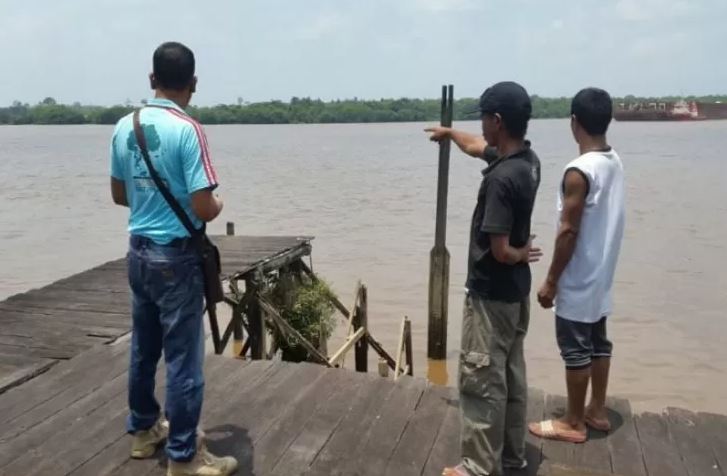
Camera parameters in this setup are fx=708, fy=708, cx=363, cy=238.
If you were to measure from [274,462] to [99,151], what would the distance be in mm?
56550

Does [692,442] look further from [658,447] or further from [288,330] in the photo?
[288,330]

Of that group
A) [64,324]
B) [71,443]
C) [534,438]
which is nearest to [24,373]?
[71,443]

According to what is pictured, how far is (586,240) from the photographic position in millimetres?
3658

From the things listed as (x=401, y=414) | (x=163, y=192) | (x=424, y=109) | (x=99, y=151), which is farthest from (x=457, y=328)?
(x=424, y=109)

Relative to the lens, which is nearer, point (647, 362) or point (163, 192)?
point (163, 192)

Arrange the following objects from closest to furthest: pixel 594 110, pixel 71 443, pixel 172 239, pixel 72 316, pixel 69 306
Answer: pixel 172 239
pixel 594 110
pixel 71 443
pixel 72 316
pixel 69 306

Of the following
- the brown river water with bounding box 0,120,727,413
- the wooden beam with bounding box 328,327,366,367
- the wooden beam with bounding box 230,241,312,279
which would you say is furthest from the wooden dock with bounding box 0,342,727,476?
the brown river water with bounding box 0,120,727,413

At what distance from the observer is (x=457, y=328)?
1200 centimetres

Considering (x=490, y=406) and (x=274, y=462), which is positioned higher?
(x=490, y=406)

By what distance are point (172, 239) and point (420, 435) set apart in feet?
6.07

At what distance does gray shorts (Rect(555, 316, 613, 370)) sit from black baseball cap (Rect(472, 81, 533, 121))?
1.23m

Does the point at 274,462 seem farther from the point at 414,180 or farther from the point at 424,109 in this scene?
the point at 424,109

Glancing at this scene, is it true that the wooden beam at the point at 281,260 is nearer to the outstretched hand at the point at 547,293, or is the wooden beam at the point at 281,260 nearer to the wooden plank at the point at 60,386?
the wooden plank at the point at 60,386

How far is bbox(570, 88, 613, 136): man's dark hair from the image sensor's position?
3.63m
